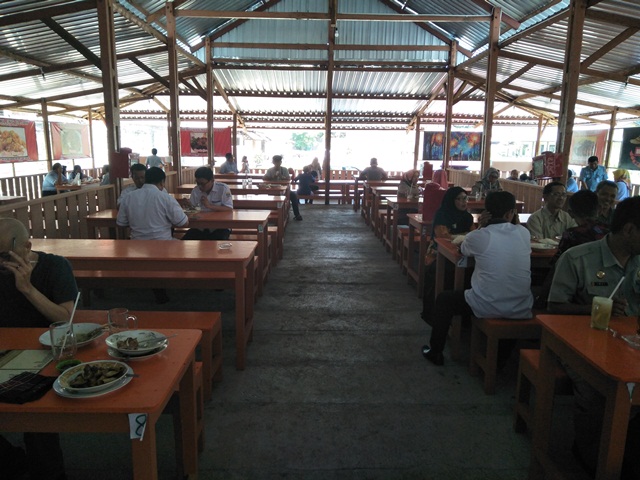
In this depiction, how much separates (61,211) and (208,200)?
4.99ft

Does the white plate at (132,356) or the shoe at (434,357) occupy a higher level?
the white plate at (132,356)

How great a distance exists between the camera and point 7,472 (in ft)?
6.59

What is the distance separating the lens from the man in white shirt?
4.45 metres

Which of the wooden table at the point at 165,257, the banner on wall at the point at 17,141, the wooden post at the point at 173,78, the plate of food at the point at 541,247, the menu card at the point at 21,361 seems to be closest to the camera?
the menu card at the point at 21,361

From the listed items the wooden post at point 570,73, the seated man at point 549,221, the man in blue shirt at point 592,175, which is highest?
the wooden post at point 570,73

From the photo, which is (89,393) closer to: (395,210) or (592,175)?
(395,210)

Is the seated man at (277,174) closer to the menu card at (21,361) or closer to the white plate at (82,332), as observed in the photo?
the white plate at (82,332)

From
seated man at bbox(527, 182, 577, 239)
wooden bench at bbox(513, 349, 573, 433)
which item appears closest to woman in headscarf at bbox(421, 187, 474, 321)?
seated man at bbox(527, 182, 577, 239)

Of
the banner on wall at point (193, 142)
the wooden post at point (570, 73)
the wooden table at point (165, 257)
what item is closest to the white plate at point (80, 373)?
the wooden table at point (165, 257)

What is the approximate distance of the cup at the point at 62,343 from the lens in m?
1.79

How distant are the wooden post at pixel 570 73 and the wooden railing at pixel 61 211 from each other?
18.9 feet

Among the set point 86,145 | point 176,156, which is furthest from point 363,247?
point 86,145

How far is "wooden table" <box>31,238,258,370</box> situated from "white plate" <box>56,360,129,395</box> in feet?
4.82

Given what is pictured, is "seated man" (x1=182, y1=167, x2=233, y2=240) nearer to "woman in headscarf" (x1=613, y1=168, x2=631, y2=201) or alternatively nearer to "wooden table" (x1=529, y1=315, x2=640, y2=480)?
"wooden table" (x1=529, y1=315, x2=640, y2=480)
